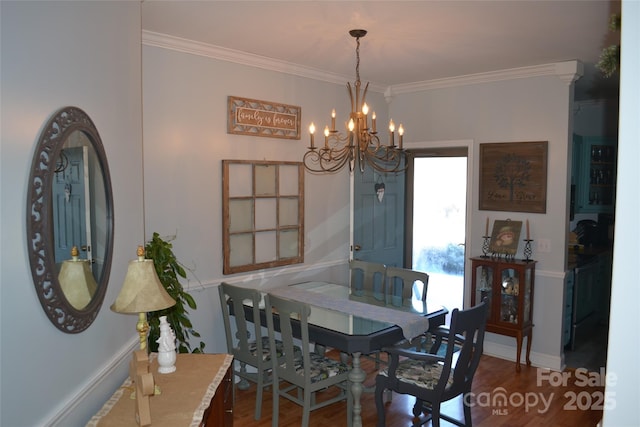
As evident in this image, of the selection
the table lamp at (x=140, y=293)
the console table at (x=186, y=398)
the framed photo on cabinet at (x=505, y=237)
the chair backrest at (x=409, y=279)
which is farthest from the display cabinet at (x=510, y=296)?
the table lamp at (x=140, y=293)

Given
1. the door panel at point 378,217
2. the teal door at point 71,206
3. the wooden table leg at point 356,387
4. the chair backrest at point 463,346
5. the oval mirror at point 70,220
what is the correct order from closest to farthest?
the oval mirror at point 70,220, the teal door at point 71,206, the chair backrest at point 463,346, the wooden table leg at point 356,387, the door panel at point 378,217

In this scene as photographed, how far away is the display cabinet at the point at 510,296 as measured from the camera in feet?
14.8

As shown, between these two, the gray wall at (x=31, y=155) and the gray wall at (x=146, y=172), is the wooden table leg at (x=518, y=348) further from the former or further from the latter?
the gray wall at (x=31, y=155)

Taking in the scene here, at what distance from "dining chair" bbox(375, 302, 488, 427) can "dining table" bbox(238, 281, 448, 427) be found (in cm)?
14

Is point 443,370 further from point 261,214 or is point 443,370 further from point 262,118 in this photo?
point 262,118

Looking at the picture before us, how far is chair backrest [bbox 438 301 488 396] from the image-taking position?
2.82 metres

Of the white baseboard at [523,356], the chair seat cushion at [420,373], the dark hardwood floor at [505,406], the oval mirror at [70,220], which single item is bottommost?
the dark hardwood floor at [505,406]

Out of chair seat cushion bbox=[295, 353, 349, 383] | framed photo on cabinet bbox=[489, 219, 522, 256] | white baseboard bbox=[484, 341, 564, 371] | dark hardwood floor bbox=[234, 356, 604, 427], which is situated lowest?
dark hardwood floor bbox=[234, 356, 604, 427]

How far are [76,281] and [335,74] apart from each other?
3611mm

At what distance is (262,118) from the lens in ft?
14.1

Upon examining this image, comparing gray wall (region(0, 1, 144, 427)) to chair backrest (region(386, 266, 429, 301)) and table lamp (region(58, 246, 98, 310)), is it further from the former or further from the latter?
chair backrest (region(386, 266, 429, 301))

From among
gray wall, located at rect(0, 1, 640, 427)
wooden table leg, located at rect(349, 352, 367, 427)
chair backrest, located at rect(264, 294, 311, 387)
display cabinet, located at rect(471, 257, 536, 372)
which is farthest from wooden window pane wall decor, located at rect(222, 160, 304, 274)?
display cabinet, located at rect(471, 257, 536, 372)

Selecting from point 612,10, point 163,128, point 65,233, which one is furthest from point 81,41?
point 612,10
